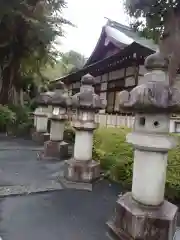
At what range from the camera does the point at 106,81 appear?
53.0ft

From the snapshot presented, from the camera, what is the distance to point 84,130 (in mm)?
5113

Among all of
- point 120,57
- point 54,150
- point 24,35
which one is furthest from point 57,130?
point 24,35

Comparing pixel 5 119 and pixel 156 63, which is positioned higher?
pixel 156 63

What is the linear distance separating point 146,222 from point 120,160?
2.39 m

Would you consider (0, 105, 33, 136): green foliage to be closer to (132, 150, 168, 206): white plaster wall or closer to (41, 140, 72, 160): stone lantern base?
(41, 140, 72, 160): stone lantern base

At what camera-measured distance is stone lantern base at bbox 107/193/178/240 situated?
284 centimetres

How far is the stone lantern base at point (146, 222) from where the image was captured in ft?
9.30

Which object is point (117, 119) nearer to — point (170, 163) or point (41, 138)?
point (41, 138)

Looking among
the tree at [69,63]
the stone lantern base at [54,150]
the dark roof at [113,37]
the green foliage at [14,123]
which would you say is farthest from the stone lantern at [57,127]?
the tree at [69,63]

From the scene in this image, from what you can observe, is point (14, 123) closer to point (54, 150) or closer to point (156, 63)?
point (54, 150)

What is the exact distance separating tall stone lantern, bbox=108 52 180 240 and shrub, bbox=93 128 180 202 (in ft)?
4.94

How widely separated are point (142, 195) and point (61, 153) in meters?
4.73

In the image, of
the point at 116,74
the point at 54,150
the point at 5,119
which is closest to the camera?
the point at 54,150

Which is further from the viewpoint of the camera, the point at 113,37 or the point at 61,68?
the point at 61,68
